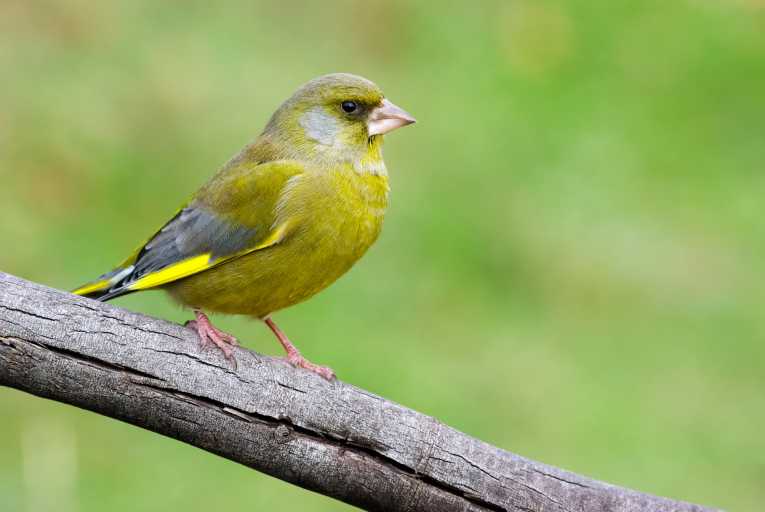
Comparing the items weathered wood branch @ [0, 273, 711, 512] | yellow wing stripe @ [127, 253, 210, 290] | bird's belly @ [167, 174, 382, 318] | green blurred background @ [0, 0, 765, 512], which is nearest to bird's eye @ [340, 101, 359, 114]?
bird's belly @ [167, 174, 382, 318]

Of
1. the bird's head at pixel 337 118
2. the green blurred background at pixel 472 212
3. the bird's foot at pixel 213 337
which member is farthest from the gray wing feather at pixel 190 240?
the green blurred background at pixel 472 212

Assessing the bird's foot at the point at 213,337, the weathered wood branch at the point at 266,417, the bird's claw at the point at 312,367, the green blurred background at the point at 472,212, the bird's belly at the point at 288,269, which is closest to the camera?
the weathered wood branch at the point at 266,417

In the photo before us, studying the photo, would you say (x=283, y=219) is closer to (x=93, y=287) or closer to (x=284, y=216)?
(x=284, y=216)

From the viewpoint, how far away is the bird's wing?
14.9ft

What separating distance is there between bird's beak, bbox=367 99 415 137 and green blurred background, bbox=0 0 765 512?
2056 millimetres

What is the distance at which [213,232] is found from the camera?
4633 millimetres

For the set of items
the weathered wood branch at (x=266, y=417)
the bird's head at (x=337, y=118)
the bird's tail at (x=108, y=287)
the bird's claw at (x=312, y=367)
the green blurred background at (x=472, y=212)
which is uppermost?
the green blurred background at (x=472, y=212)

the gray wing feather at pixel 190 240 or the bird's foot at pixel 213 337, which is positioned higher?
the gray wing feather at pixel 190 240

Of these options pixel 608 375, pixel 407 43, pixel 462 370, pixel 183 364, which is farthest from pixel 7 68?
pixel 183 364

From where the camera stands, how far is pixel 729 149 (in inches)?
368

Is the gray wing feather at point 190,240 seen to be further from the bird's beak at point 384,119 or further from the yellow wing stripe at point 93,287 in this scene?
the bird's beak at point 384,119

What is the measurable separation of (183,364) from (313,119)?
137 cm

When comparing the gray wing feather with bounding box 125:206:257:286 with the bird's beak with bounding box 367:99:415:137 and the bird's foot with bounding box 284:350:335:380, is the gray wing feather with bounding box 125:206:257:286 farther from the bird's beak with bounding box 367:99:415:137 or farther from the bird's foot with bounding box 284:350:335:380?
the bird's beak with bounding box 367:99:415:137

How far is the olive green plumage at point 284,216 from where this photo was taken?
450cm
